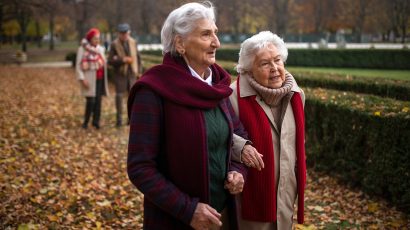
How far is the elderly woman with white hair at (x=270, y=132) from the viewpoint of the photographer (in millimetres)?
3043

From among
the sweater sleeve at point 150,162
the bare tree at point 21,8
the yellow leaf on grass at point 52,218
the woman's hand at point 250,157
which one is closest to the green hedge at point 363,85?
the woman's hand at point 250,157

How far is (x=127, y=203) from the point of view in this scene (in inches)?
218

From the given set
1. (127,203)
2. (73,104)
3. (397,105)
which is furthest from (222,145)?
(73,104)

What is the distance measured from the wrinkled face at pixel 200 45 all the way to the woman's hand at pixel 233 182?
26.1 inches

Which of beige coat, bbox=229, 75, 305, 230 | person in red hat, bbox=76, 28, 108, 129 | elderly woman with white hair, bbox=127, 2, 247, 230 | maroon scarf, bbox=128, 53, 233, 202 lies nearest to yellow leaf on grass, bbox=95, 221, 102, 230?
beige coat, bbox=229, 75, 305, 230

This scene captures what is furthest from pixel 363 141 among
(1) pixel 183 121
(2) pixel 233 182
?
(1) pixel 183 121

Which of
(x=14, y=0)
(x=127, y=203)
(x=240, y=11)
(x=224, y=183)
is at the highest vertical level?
(x=240, y=11)

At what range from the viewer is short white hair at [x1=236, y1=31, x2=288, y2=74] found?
316cm

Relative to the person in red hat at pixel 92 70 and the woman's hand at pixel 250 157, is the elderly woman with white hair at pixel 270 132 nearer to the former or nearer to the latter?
the woman's hand at pixel 250 157

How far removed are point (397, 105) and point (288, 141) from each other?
10.3 ft

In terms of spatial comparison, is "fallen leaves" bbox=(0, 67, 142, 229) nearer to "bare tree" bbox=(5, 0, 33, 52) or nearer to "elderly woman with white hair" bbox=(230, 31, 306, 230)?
"elderly woman with white hair" bbox=(230, 31, 306, 230)

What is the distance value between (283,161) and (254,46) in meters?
0.88

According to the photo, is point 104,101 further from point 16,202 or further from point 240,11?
point 240,11

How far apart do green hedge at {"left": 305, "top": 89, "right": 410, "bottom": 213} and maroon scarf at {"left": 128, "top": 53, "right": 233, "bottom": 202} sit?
3.40 meters
